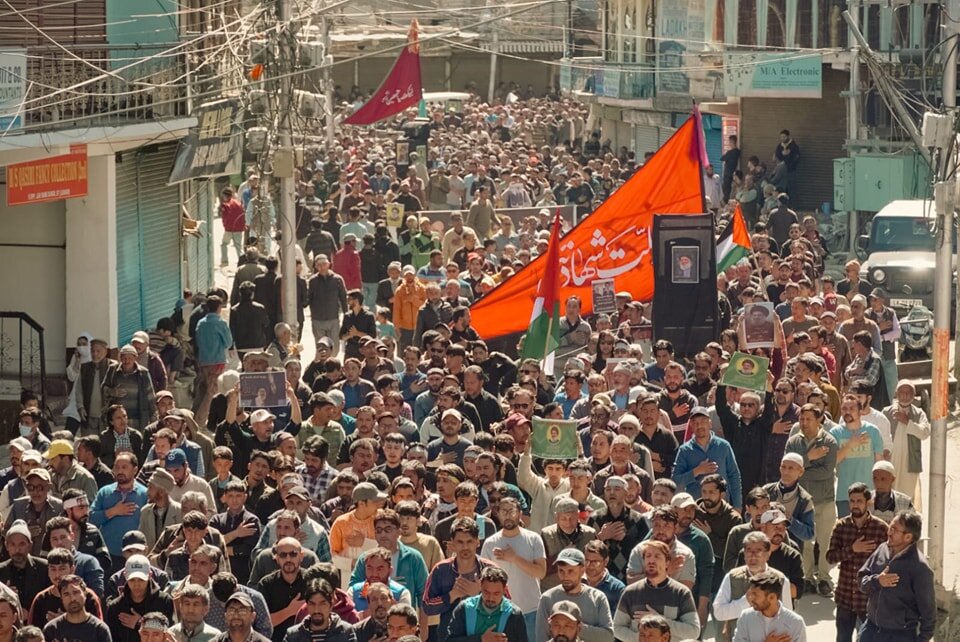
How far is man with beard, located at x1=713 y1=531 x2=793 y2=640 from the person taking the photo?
10555 mm

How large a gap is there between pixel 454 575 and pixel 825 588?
4.07 metres

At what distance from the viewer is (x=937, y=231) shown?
13.5m

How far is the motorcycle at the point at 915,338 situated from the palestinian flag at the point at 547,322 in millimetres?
6498

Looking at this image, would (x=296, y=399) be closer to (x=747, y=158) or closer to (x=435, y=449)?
(x=435, y=449)

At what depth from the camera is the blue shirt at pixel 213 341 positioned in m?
19.0

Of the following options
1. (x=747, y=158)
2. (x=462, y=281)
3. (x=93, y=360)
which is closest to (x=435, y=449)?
(x=93, y=360)

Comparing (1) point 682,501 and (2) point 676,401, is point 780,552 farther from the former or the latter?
(2) point 676,401

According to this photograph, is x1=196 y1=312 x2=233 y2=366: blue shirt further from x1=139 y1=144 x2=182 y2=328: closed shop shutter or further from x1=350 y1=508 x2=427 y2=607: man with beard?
x1=350 y1=508 x2=427 y2=607: man with beard

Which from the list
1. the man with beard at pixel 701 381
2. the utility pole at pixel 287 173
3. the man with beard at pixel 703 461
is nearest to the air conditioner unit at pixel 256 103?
the utility pole at pixel 287 173

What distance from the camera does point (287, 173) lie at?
65.1ft

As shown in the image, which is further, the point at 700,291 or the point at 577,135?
the point at 577,135

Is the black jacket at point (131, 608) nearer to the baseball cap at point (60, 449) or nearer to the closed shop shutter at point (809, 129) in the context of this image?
the baseball cap at point (60, 449)

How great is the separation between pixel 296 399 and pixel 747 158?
25.4 metres

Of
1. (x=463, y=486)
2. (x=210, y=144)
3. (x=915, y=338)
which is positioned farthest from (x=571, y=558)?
(x=210, y=144)
